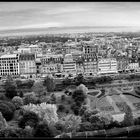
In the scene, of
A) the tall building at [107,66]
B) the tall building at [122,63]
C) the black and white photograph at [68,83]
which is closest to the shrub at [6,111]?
the black and white photograph at [68,83]

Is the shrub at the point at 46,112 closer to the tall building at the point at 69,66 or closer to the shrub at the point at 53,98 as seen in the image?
the shrub at the point at 53,98

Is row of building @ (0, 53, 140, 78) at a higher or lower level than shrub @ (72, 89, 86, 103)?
higher

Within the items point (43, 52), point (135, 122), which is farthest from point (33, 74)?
point (135, 122)

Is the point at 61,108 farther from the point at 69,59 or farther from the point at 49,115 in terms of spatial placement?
the point at 69,59

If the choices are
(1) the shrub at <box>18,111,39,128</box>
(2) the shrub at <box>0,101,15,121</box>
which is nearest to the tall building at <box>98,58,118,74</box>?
(2) the shrub at <box>0,101,15,121</box>

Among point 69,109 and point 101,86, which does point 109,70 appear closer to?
point 101,86

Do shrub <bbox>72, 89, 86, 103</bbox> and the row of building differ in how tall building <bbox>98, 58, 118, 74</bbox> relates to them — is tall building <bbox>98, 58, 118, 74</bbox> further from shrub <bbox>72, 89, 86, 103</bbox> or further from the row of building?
shrub <bbox>72, 89, 86, 103</bbox>
